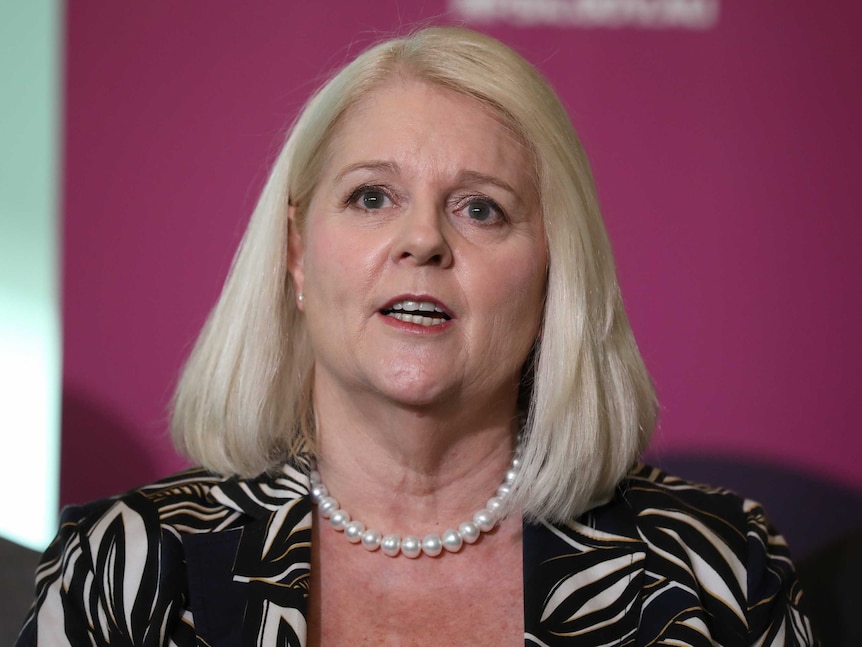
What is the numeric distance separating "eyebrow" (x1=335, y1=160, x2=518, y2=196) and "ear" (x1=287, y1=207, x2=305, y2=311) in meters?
0.18

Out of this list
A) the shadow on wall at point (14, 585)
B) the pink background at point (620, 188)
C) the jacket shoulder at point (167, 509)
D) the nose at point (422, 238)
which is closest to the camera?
the nose at point (422, 238)

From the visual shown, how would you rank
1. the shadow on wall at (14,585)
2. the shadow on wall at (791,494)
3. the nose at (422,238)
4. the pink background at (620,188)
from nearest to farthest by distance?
the nose at (422,238) → the shadow on wall at (14,585) → the pink background at (620,188) → the shadow on wall at (791,494)

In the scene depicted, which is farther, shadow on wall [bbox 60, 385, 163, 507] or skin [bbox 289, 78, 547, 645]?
shadow on wall [bbox 60, 385, 163, 507]

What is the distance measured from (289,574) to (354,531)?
139mm

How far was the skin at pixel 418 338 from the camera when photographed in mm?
→ 1499

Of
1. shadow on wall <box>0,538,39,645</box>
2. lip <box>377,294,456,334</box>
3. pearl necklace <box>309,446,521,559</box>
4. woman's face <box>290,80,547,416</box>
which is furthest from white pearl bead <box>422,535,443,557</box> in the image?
shadow on wall <box>0,538,39,645</box>

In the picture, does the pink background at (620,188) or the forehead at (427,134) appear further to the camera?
the pink background at (620,188)

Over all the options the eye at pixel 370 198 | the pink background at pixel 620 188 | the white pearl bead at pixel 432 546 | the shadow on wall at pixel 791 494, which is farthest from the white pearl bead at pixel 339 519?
the shadow on wall at pixel 791 494

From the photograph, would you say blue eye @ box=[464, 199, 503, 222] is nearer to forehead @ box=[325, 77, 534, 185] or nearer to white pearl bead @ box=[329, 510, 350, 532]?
forehead @ box=[325, 77, 534, 185]

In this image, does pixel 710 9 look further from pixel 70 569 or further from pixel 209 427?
pixel 70 569

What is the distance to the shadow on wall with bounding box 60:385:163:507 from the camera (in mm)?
2412

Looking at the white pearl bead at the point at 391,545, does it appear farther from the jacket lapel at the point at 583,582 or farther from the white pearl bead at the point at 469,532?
the jacket lapel at the point at 583,582

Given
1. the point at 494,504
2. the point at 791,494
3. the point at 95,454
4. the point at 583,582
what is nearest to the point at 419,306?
the point at 494,504

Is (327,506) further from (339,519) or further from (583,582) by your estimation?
(583,582)
